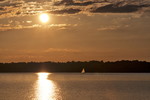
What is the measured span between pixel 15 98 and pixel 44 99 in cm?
939

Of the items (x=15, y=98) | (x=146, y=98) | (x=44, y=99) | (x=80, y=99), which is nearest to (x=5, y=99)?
(x=15, y=98)

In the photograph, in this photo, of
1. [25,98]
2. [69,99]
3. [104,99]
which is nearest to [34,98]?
[25,98]

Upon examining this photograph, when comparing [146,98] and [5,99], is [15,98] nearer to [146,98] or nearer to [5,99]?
[5,99]

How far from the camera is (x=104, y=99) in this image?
12850 cm

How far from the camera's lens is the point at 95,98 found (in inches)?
5157

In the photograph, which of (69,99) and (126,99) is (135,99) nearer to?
(126,99)

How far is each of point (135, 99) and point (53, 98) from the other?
26.3 m

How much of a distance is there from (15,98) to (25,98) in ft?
10.6

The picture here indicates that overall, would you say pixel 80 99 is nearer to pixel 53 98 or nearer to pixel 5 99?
pixel 53 98

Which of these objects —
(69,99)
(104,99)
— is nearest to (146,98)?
(104,99)

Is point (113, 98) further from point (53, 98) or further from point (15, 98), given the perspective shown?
point (15, 98)

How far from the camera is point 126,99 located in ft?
432

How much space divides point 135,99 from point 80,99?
1796cm

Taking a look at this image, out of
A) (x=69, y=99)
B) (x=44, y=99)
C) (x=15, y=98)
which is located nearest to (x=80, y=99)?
(x=69, y=99)
